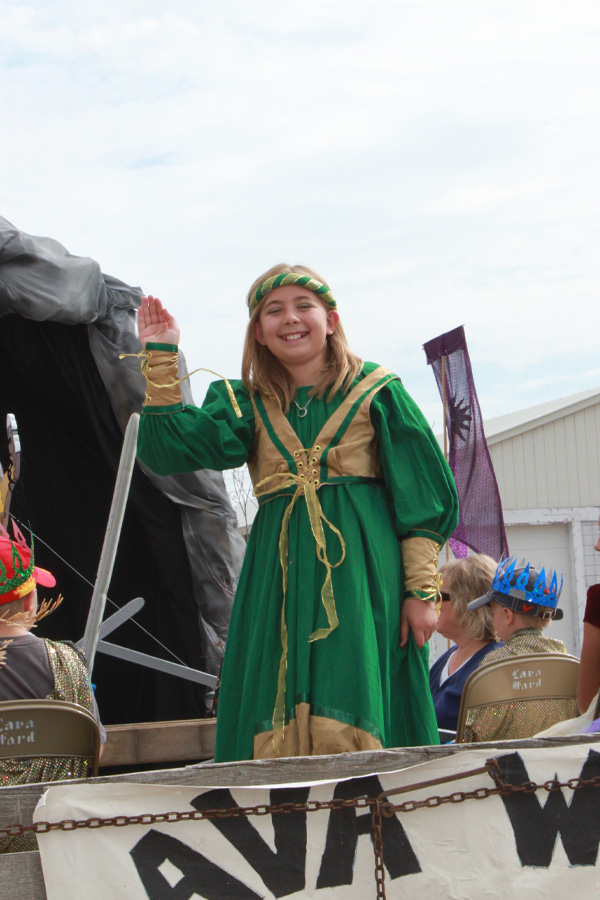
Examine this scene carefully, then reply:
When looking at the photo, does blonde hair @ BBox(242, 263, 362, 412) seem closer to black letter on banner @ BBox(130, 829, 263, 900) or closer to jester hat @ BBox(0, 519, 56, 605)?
jester hat @ BBox(0, 519, 56, 605)

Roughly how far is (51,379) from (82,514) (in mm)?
903

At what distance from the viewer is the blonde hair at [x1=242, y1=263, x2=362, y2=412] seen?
2.63 m

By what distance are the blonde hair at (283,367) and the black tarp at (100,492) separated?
2.46m

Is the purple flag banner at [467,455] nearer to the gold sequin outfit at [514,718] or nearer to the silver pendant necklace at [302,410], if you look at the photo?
the gold sequin outfit at [514,718]

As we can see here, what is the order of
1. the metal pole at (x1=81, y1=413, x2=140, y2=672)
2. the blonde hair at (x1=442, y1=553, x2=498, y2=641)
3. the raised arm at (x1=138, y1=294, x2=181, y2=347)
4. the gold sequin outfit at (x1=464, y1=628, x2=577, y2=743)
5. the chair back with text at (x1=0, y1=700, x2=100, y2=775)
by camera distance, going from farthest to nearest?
the metal pole at (x1=81, y1=413, x2=140, y2=672) < the blonde hair at (x1=442, y1=553, x2=498, y2=641) < the raised arm at (x1=138, y1=294, x2=181, y2=347) < the gold sequin outfit at (x1=464, y1=628, x2=577, y2=743) < the chair back with text at (x1=0, y1=700, x2=100, y2=775)

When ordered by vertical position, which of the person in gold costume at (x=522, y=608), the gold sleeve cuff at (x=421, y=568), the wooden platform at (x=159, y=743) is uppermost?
the gold sleeve cuff at (x=421, y=568)

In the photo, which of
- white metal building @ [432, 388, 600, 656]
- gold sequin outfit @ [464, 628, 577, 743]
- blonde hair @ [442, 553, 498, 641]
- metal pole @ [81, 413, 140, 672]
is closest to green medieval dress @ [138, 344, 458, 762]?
gold sequin outfit @ [464, 628, 577, 743]

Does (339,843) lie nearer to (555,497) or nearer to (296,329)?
(296,329)

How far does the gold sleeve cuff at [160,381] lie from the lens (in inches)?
100

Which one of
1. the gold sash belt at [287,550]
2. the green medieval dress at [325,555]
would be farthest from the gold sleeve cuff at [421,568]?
the gold sash belt at [287,550]

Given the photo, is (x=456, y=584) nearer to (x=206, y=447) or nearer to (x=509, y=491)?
(x=206, y=447)

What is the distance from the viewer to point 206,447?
254 cm

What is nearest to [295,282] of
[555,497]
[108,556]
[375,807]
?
[375,807]

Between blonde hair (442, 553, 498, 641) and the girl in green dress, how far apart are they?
93cm
